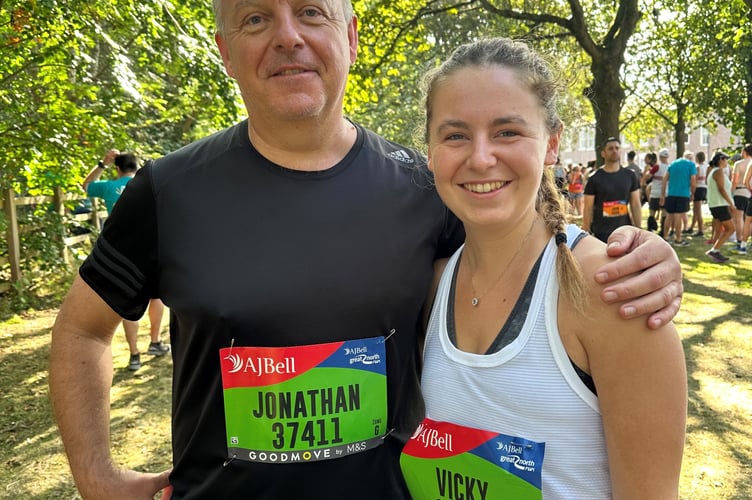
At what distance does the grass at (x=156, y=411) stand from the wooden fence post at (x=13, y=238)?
987 mm

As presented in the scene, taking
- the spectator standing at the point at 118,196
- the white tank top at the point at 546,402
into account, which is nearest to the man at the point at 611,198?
the spectator standing at the point at 118,196

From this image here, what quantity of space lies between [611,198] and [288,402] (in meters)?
6.91

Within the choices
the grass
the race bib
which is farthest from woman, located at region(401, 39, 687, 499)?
the race bib

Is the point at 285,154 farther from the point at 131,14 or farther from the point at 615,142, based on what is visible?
the point at 615,142

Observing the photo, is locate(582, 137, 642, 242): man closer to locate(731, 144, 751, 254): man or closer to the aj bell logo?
locate(731, 144, 751, 254): man

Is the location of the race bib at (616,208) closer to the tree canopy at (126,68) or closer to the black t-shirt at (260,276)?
the tree canopy at (126,68)

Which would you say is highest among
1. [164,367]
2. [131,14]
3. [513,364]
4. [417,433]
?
[131,14]

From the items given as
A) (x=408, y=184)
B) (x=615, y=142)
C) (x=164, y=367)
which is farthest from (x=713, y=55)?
(x=408, y=184)

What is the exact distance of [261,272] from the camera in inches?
60.1

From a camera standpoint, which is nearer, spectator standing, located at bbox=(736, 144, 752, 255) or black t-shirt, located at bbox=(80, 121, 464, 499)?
black t-shirt, located at bbox=(80, 121, 464, 499)

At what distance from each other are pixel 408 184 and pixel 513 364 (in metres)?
0.67

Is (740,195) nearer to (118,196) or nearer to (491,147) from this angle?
(118,196)

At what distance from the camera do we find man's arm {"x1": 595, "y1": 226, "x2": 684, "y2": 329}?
123 cm

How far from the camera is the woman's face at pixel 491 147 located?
4.79 ft
